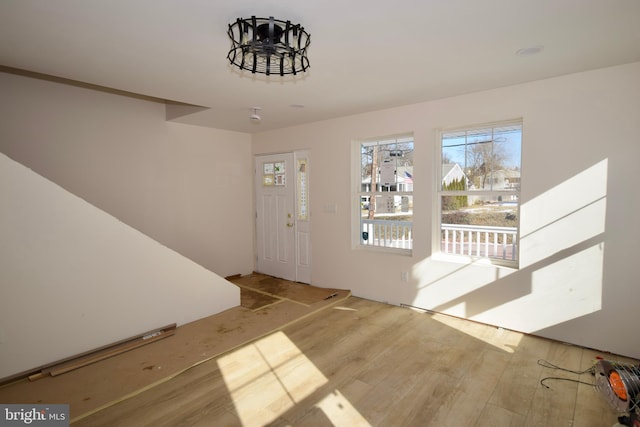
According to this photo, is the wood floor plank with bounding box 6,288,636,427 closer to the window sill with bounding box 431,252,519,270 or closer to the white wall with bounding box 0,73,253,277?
the window sill with bounding box 431,252,519,270

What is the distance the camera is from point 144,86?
10.8ft

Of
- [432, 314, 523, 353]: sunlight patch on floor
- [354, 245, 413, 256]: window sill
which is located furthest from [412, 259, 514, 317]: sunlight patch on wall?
[354, 245, 413, 256]: window sill

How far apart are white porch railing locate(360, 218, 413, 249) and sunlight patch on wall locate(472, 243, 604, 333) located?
1.36 m

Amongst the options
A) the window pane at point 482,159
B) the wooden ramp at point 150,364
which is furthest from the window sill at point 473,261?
the wooden ramp at point 150,364

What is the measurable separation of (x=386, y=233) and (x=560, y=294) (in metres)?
2.04

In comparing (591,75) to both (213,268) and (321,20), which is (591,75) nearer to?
(321,20)

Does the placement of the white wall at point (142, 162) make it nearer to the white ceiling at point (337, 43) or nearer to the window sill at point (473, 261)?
the white ceiling at point (337, 43)

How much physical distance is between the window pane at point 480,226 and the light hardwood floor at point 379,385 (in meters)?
0.88

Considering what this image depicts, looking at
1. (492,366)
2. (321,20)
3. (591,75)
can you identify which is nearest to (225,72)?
(321,20)

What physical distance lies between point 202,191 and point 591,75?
4915mm

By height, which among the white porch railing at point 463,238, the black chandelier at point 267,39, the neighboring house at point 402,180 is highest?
the black chandelier at point 267,39

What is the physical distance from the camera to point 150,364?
291 cm

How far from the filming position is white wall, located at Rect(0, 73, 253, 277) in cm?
368

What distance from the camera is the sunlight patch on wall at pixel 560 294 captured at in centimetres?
301
